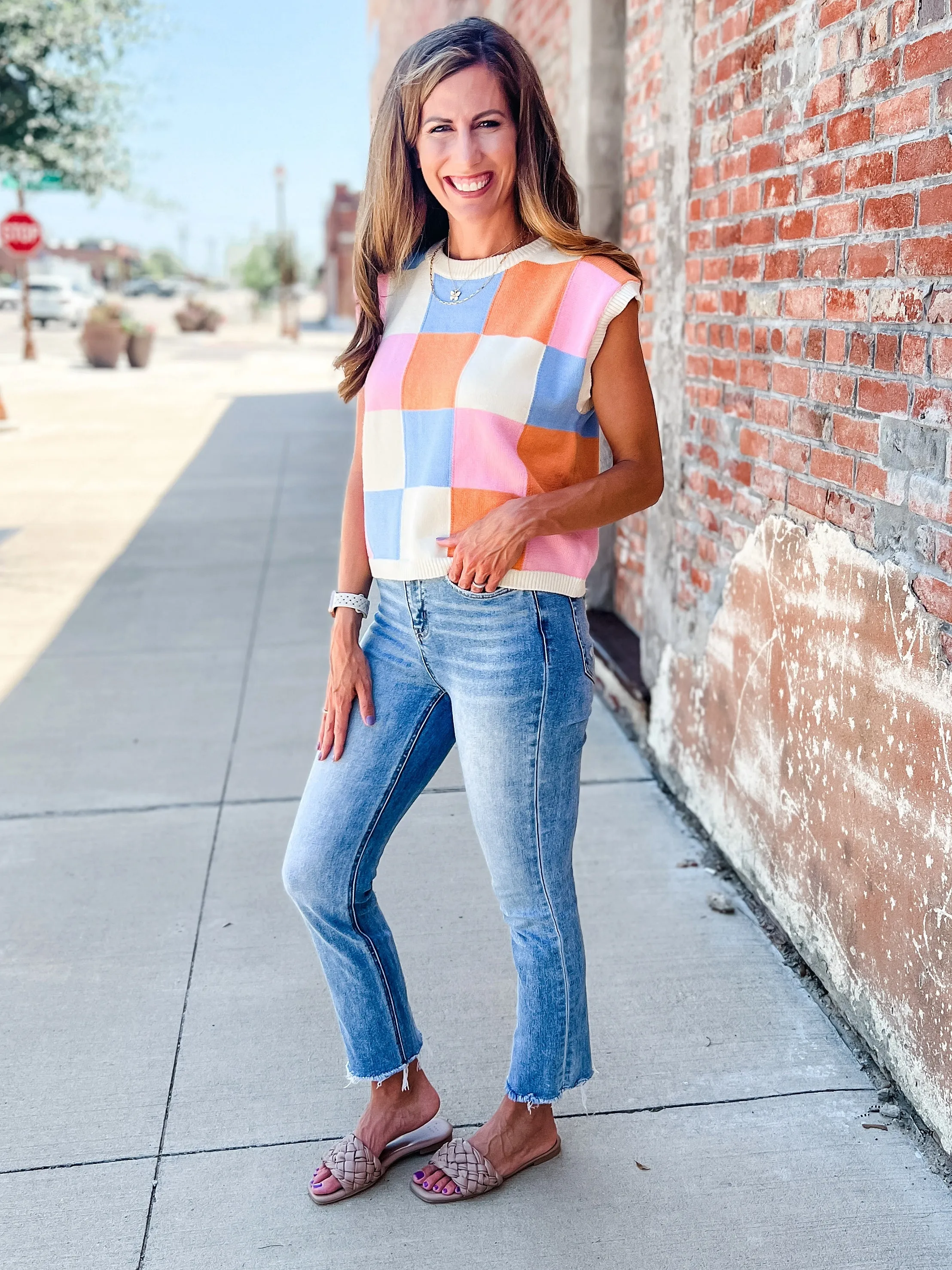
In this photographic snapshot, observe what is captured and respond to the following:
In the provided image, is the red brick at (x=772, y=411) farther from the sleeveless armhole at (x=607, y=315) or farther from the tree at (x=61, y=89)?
the tree at (x=61, y=89)

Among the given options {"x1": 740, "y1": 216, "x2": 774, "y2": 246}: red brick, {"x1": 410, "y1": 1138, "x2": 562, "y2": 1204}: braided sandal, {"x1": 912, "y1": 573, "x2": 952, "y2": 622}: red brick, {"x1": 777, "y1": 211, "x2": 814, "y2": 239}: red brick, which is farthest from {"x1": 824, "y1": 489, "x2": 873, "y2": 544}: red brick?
{"x1": 410, "y1": 1138, "x2": 562, "y2": 1204}: braided sandal

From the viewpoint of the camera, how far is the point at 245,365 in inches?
1022

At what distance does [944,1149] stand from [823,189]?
6.50 ft

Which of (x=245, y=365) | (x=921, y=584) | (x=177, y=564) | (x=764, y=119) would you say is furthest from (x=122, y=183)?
(x=921, y=584)

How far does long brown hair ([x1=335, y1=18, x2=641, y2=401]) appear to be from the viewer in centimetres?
188

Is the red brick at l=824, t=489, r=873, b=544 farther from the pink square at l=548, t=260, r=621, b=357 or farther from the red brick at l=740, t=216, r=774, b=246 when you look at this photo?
the pink square at l=548, t=260, r=621, b=357

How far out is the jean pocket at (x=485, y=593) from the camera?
1.85 metres

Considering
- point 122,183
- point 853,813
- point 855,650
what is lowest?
point 853,813

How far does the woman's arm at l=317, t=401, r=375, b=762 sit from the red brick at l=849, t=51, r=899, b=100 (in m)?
1.22

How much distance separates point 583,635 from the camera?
195 cm

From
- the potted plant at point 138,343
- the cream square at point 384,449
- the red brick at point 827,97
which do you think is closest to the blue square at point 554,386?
the cream square at point 384,449

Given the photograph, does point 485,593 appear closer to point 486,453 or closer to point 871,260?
point 486,453

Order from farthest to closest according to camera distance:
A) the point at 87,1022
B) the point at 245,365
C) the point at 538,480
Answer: the point at 245,365
the point at 87,1022
the point at 538,480

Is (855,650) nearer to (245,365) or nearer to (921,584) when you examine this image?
(921,584)
